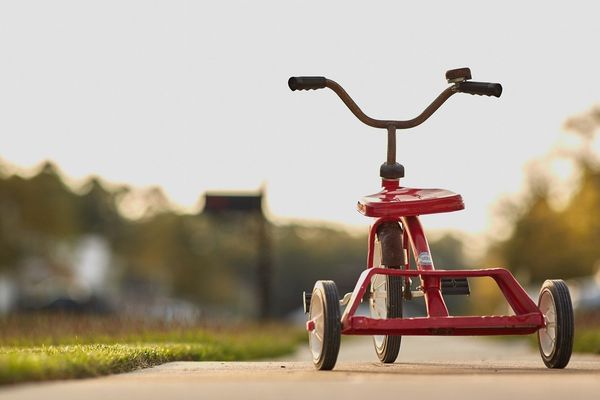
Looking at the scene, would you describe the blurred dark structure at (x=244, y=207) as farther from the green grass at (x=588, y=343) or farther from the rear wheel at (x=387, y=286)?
the rear wheel at (x=387, y=286)

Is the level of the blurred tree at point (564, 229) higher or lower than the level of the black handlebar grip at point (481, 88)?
lower

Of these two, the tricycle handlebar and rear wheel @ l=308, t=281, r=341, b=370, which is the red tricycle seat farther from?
rear wheel @ l=308, t=281, r=341, b=370

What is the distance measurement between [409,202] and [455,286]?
62cm

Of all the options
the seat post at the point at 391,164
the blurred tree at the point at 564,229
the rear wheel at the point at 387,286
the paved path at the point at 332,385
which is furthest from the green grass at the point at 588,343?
the blurred tree at the point at 564,229

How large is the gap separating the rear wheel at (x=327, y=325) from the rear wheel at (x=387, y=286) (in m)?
0.59

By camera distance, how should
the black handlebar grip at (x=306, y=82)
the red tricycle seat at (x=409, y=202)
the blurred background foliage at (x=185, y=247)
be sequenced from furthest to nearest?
the blurred background foliage at (x=185, y=247) < the black handlebar grip at (x=306, y=82) < the red tricycle seat at (x=409, y=202)

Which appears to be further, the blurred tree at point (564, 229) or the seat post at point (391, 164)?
the blurred tree at point (564, 229)

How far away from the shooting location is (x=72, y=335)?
14.1 m

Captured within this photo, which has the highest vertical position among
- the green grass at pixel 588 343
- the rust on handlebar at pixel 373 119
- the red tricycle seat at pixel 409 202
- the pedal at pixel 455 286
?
the rust on handlebar at pixel 373 119

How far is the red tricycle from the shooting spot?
24.8 ft

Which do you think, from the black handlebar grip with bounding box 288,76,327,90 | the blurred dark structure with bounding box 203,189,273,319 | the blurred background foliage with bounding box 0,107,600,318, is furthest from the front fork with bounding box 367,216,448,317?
the blurred dark structure with bounding box 203,189,273,319

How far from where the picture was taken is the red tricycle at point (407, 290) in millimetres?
7555

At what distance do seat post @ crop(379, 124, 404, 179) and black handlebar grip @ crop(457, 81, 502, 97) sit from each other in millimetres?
659

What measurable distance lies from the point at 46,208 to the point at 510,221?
955 inches
